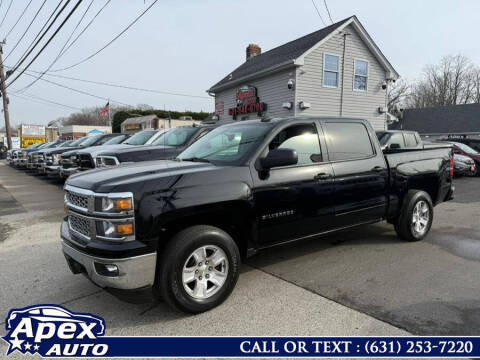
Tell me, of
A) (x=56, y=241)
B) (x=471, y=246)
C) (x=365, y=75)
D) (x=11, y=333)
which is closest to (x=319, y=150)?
(x=471, y=246)

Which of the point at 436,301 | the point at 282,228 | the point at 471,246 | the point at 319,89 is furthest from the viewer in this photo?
the point at 319,89

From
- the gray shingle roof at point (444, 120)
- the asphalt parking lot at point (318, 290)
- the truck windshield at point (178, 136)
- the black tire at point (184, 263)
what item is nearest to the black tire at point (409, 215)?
the asphalt parking lot at point (318, 290)

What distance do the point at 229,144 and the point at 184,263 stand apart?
1.60 metres

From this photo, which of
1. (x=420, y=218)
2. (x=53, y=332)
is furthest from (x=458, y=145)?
(x=53, y=332)

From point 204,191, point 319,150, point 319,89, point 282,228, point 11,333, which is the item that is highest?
point 319,89

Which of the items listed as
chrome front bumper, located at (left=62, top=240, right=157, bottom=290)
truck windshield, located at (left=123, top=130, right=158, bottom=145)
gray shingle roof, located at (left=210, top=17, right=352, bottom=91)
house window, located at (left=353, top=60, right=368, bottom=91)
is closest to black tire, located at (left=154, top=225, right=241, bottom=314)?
chrome front bumper, located at (left=62, top=240, right=157, bottom=290)

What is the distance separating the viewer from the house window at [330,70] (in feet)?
51.4

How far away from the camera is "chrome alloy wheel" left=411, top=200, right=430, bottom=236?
202 inches

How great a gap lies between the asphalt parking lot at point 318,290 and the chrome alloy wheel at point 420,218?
213mm

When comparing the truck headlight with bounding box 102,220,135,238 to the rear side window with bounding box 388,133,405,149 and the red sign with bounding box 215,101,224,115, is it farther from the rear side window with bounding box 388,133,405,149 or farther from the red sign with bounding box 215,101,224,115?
the red sign with bounding box 215,101,224,115

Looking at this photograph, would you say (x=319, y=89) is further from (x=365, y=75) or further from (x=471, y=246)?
(x=471, y=246)

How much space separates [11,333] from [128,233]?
137 cm

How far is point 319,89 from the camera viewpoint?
15.6 metres

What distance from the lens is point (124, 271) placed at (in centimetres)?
278
